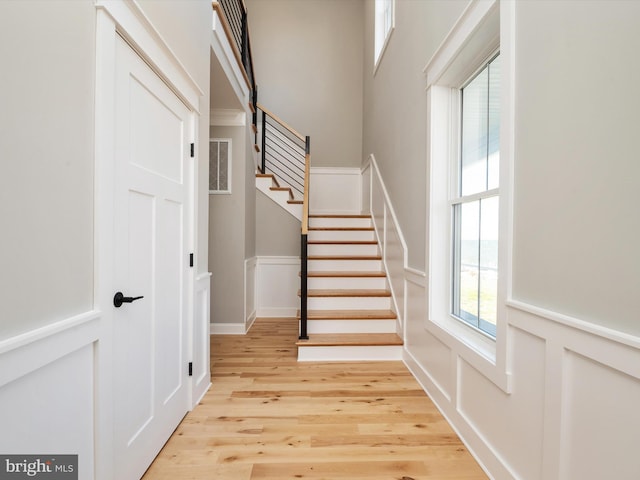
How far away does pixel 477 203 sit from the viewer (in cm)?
207

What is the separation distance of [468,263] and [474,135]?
0.83 meters

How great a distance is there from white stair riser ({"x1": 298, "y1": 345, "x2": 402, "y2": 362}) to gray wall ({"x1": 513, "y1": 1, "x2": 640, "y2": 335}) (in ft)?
6.02

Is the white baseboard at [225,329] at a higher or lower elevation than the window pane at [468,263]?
lower

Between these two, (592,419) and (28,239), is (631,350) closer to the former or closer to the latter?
(592,419)

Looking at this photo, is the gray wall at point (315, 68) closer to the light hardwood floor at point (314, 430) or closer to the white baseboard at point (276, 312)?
the white baseboard at point (276, 312)

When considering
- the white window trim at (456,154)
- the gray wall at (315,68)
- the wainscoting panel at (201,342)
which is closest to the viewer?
the white window trim at (456,154)

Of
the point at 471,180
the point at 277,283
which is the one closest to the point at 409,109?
the point at 471,180

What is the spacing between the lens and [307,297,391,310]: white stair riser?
353 cm

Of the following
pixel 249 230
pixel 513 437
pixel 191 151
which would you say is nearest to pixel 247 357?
pixel 249 230

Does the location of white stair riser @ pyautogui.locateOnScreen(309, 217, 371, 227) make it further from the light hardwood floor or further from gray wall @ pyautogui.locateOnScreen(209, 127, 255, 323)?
the light hardwood floor

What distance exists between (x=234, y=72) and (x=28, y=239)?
292cm

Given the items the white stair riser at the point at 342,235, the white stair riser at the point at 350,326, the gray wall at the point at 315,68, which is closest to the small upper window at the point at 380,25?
the gray wall at the point at 315,68

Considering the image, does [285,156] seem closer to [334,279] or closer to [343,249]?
[343,249]

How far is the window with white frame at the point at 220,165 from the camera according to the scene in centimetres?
396
